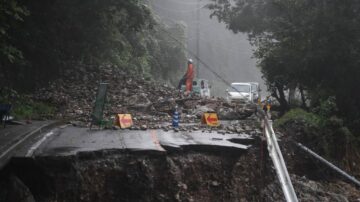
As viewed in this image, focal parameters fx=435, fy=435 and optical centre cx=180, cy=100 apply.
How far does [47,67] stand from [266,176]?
Result: 13727mm

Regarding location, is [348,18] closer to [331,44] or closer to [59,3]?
[331,44]

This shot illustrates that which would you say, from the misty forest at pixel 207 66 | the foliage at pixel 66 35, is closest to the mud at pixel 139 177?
the misty forest at pixel 207 66

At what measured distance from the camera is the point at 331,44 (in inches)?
538

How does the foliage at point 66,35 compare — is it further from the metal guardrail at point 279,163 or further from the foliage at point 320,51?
the metal guardrail at point 279,163

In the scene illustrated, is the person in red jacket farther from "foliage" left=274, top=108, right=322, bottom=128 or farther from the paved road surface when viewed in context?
the paved road surface

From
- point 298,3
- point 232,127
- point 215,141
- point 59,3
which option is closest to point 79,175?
point 215,141

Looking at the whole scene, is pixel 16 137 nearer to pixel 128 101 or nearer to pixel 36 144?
pixel 36 144

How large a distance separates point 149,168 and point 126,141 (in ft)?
4.94

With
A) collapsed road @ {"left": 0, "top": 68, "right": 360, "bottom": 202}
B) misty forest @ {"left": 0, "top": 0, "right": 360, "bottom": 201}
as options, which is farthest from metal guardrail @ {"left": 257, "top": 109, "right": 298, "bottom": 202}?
misty forest @ {"left": 0, "top": 0, "right": 360, "bottom": 201}

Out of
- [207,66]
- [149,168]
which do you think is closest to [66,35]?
[207,66]

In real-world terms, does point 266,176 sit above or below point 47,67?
below

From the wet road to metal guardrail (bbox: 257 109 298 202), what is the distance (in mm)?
727

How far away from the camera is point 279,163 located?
8633mm

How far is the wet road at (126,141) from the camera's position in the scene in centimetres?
895
